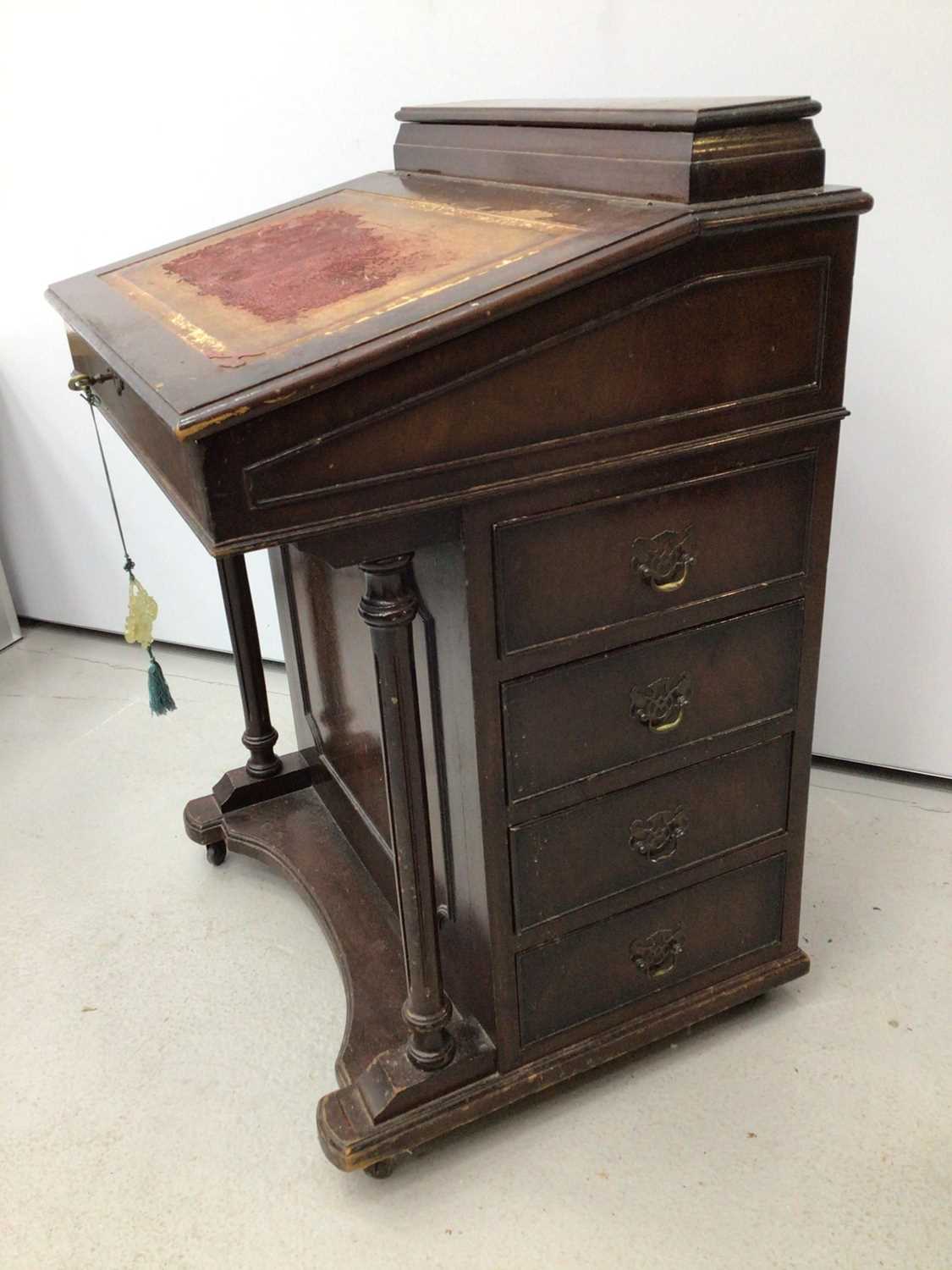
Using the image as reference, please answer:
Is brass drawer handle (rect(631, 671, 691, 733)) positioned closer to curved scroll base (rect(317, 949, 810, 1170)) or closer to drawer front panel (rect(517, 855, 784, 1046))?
drawer front panel (rect(517, 855, 784, 1046))

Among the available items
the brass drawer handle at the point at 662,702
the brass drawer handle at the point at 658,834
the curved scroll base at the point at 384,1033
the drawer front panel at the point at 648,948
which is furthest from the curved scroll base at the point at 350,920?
the brass drawer handle at the point at 662,702

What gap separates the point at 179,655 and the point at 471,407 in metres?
2.16

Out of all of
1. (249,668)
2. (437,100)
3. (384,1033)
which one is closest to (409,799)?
(384,1033)

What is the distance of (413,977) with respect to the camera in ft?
5.08

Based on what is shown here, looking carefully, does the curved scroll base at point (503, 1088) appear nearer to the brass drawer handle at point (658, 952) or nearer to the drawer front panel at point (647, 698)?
the brass drawer handle at point (658, 952)

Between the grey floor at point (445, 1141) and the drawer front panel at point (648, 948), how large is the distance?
5.7 inches

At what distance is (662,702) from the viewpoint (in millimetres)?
1531

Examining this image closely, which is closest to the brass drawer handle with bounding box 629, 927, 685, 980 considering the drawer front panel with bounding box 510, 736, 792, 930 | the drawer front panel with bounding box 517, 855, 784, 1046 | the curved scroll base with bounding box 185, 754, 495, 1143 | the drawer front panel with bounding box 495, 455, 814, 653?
the drawer front panel with bounding box 517, 855, 784, 1046

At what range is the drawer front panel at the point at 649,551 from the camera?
4.45 ft

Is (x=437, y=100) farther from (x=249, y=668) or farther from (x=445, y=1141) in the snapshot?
(x=445, y=1141)

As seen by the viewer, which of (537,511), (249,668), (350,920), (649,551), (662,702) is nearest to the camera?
(537,511)

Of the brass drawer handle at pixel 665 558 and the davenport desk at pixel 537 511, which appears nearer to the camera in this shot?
the davenport desk at pixel 537 511

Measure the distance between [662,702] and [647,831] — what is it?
0.64 feet

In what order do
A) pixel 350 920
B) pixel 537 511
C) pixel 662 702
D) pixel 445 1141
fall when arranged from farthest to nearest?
pixel 350 920, pixel 445 1141, pixel 662 702, pixel 537 511
